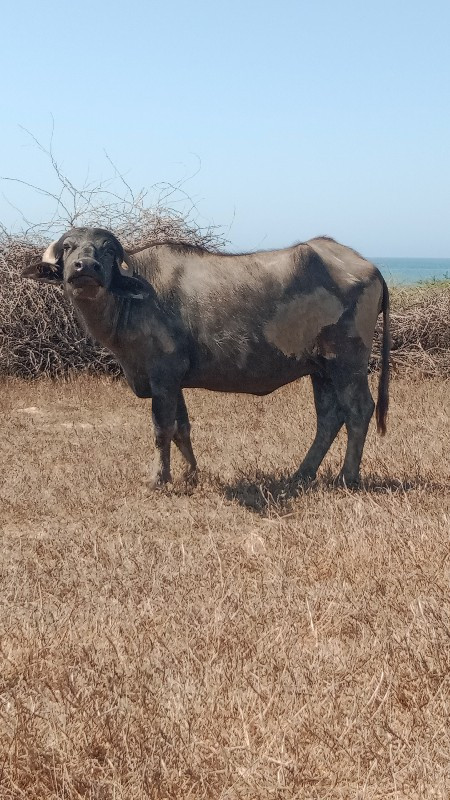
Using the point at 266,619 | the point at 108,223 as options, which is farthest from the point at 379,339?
the point at 266,619

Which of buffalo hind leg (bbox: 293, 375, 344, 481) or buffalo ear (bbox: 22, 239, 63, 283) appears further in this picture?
buffalo hind leg (bbox: 293, 375, 344, 481)

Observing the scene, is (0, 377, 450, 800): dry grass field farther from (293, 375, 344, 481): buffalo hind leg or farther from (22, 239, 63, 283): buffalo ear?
(22, 239, 63, 283): buffalo ear

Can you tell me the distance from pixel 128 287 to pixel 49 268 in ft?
1.71

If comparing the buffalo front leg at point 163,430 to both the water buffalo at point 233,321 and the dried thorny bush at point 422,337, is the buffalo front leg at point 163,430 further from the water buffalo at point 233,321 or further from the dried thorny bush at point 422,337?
the dried thorny bush at point 422,337

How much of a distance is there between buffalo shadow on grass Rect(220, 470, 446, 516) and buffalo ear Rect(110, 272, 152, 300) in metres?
1.41

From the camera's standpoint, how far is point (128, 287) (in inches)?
234

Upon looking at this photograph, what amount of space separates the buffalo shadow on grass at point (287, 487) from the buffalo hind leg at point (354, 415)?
0.11m

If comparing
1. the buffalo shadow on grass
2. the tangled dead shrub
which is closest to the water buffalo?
the buffalo shadow on grass

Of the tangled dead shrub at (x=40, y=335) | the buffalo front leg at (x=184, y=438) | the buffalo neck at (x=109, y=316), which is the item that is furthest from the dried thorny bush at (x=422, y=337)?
the buffalo neck at (x=109, y=316)

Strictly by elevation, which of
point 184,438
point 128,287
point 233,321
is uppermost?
point 128,287

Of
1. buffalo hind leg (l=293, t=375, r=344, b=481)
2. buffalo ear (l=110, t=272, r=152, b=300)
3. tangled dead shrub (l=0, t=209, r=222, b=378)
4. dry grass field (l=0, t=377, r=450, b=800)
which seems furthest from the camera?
tangled dead shrub (l=0, t=209, r=222, b=378)

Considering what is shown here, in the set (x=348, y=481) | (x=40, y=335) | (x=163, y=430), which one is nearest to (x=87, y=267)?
(x=163, y=430)

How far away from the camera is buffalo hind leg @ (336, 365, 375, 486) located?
6.24 metres

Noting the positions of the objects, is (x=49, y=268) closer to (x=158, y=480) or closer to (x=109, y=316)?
(x=109, y=316)
